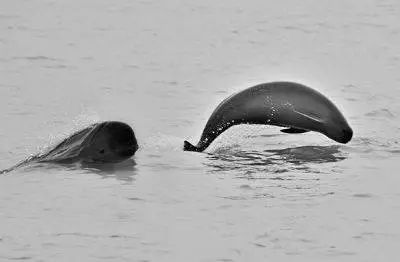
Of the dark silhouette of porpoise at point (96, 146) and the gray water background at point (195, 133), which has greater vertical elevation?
the dark silhouette of porpoise at point (96, 146)

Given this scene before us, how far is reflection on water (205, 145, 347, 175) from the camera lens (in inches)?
610

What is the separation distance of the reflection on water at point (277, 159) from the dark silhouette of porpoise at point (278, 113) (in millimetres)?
281

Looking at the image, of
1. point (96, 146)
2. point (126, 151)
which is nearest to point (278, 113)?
point (126, 151)

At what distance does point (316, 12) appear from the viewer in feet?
94.5

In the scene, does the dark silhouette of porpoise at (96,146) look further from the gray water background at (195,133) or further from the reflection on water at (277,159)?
the reflection on water at (277,159)

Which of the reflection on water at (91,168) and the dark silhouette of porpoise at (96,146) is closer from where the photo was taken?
the reflection on water at (91,168)

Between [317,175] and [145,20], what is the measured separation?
13.1m

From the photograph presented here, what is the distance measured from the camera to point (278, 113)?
53.5 ft

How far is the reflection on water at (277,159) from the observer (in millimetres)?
15500

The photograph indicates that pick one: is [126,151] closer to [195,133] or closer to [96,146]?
[96,146]

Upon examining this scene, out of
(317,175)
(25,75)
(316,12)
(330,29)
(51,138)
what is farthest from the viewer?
(316,12)

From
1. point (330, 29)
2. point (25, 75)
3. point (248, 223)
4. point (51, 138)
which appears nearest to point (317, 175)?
point (248, 223)

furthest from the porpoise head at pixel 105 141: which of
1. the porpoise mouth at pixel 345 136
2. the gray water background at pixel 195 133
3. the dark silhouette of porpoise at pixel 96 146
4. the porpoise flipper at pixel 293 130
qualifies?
the porpoise mouth at pixel 345 136

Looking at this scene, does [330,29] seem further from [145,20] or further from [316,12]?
[145,20]
